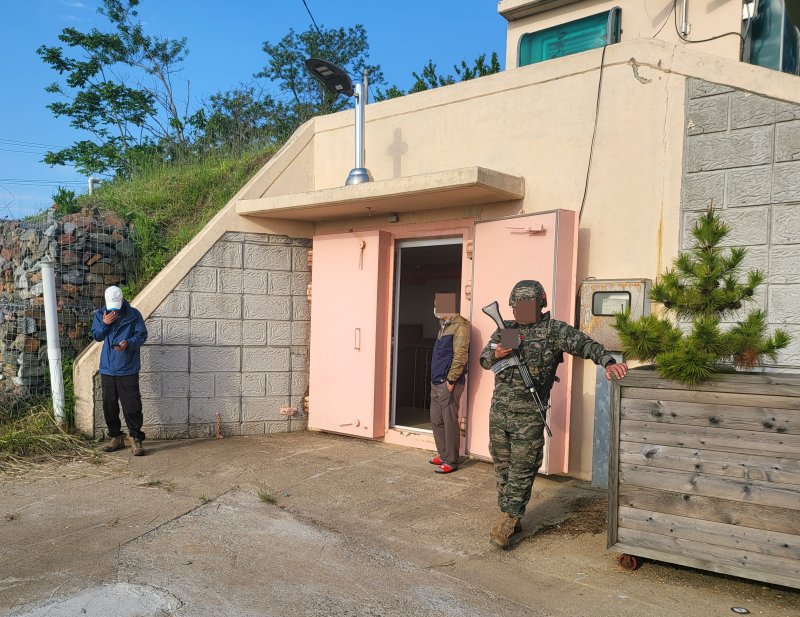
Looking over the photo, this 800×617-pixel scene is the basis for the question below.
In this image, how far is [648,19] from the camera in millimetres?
8758

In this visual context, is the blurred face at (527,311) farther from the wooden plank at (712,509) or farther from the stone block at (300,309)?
the stone block at (300,309)

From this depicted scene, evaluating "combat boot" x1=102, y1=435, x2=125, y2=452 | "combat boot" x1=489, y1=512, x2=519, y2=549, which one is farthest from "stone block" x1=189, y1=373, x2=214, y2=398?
"combat boot" x1=489, y1=512, x2=519, y2=549

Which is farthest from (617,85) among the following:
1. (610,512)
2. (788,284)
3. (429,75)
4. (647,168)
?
(429,75)

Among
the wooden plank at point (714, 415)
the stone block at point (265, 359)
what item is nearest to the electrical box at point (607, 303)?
the wooden plank at point (714, 415)

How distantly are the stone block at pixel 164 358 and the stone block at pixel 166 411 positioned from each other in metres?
0.34

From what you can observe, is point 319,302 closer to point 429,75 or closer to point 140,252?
point 140,252

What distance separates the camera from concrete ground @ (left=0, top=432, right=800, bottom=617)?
3660mm

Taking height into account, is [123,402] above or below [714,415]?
below

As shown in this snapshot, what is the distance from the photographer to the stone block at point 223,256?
7.73 metres

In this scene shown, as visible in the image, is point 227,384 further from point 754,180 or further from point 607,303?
point 754,180

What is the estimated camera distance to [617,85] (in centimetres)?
596

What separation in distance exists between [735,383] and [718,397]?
0.12 m

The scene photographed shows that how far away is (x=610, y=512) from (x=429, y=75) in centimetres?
1246

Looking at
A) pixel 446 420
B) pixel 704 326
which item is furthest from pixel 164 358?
pixel 704 326
